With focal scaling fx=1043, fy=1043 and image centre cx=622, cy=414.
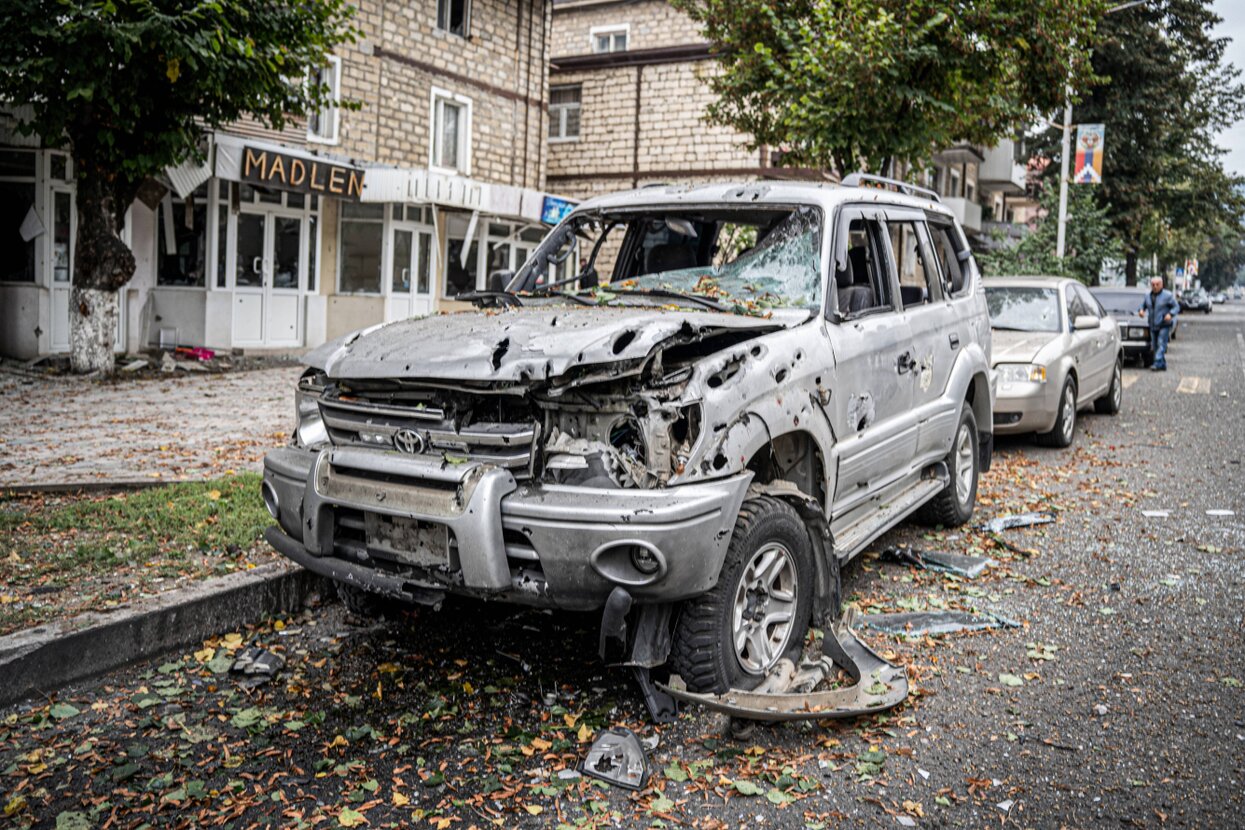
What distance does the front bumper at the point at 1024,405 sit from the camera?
33.3 ft

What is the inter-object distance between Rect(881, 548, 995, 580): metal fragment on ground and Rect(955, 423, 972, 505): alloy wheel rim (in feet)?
2.47

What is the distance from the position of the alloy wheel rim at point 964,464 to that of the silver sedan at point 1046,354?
9.16 ft

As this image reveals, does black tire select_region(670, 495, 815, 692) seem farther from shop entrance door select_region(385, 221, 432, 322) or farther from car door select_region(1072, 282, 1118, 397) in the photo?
shop entrance door select_region(385, 221, 432, 322)

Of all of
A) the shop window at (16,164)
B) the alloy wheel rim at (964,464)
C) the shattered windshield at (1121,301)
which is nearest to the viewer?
the alloy wheel rim at (964,464)

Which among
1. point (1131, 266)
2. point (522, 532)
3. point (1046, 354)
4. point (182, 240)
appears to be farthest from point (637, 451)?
point (1131, 266)

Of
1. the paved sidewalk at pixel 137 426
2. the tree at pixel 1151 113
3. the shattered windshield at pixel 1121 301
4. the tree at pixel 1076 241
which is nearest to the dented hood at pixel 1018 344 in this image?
the paved sidewalk at pixel 137 426

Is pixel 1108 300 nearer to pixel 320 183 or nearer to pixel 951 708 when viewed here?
pixel 320 183

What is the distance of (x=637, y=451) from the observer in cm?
392

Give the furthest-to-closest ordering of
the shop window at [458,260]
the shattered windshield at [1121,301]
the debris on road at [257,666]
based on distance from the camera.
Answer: the shop window at [458,260], the shattered windshield at [1121,301], the debris on road at [257,666]

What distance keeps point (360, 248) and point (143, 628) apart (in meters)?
18.2

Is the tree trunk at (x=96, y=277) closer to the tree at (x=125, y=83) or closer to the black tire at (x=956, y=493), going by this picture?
the tree at (x=125, y=83)

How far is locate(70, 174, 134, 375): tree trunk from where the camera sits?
14.2 m

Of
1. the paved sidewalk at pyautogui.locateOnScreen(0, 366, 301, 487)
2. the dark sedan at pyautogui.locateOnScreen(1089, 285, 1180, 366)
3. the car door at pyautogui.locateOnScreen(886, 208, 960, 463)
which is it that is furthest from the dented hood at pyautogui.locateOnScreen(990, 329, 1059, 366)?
the dark sedan at pyautogui.locateOnScreen(1089, 285, 1180, 366)

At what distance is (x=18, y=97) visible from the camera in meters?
12.3
